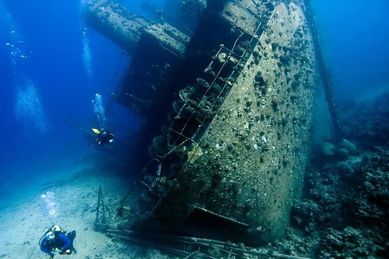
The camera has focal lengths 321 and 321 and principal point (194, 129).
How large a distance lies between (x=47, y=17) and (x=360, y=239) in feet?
274

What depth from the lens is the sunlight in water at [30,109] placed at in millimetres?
48875

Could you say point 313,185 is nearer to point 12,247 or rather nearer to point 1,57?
point 12,247

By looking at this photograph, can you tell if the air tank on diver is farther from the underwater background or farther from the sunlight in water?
the sunlight in water

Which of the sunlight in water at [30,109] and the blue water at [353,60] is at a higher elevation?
the blue water at [353,60]

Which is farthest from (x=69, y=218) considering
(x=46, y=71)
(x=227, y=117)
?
(x=46, y=71)

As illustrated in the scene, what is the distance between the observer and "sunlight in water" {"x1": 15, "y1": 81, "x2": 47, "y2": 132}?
160ft

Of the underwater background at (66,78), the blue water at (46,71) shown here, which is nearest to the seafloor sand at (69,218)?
the underwater background at (66,78)

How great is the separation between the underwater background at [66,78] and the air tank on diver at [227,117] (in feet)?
7.75

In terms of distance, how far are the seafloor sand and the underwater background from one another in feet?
4.76

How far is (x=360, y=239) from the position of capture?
747cm

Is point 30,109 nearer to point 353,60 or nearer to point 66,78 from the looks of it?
point 66,78

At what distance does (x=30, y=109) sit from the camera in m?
59.7

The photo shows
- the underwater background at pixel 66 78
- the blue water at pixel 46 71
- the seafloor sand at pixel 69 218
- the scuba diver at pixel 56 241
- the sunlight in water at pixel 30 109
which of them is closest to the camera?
the scuba diver at pixel 56 241

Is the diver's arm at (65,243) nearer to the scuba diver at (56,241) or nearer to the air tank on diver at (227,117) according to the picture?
the scuba diver at (56,241)
